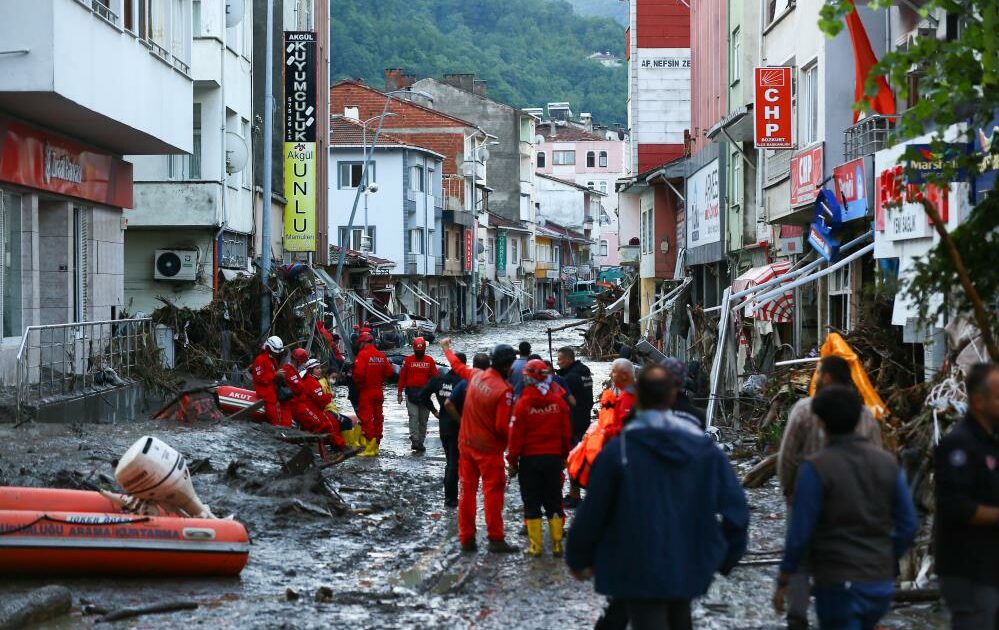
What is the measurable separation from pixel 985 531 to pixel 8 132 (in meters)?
14.1

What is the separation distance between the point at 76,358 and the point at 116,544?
903 centimetres

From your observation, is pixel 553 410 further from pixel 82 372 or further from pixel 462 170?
pixel 462 170

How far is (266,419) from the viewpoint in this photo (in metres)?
18.7

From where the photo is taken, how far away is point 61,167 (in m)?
19.1

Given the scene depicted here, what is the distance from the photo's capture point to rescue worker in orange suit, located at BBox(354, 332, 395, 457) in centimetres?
1897

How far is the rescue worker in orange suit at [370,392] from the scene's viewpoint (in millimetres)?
18969

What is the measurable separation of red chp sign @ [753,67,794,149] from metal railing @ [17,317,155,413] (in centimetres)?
1043

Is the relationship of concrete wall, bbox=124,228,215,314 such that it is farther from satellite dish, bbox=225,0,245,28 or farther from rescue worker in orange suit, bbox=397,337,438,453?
rescue worker in orange suit, bbox=397,337,438,453

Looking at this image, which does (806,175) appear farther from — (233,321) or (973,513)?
(973,513)

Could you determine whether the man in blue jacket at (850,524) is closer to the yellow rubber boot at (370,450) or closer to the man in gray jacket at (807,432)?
the man in gray jacket at (807,432)

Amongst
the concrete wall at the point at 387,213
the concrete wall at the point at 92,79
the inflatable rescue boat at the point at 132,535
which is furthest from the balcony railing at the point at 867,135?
the concrete wall at the point at 387,213

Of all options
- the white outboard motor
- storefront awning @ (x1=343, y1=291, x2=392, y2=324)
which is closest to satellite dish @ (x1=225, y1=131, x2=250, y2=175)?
storefront awning @ (x1=343, y1=291, x2=392, y2=324)

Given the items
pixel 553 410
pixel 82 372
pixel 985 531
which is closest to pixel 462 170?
pixel 82 372

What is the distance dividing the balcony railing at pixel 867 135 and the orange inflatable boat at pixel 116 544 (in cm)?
1095
